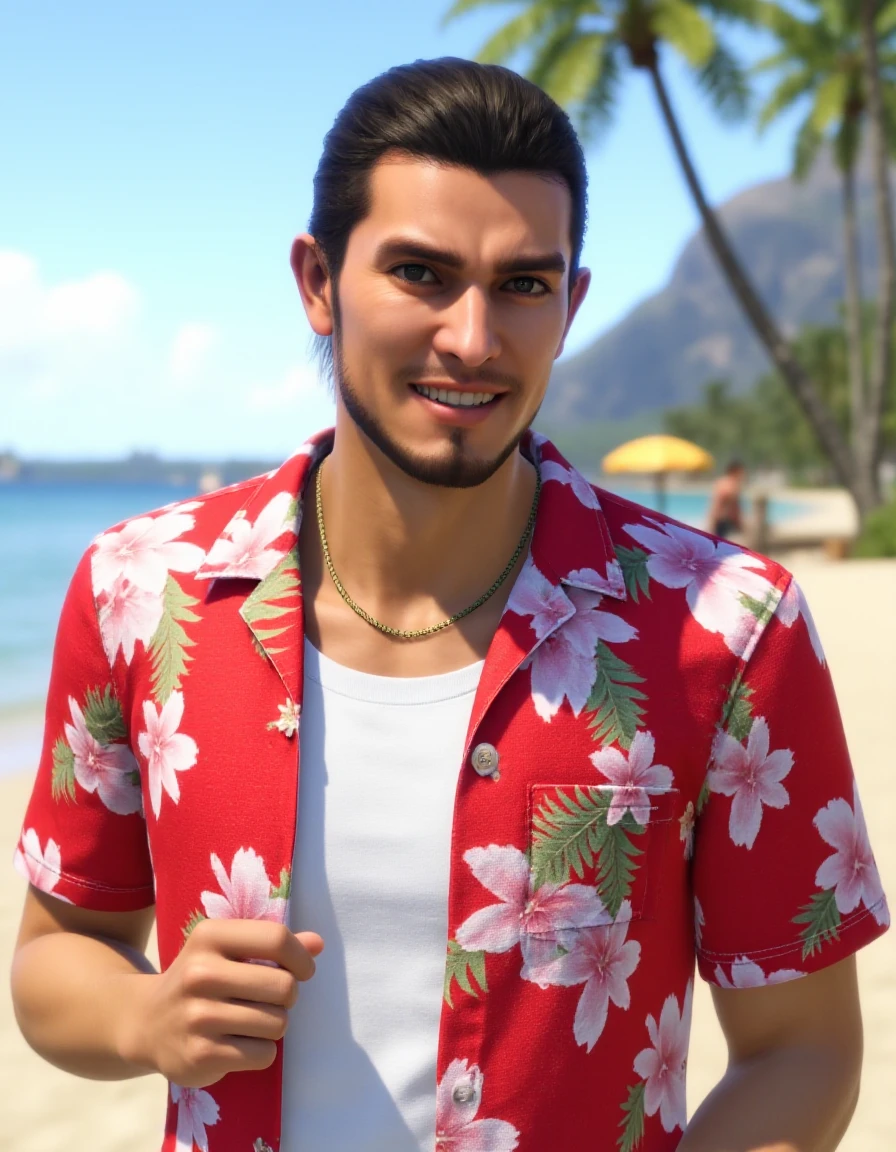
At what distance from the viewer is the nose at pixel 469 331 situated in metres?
1.58

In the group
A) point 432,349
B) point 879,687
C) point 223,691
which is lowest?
point 879,687

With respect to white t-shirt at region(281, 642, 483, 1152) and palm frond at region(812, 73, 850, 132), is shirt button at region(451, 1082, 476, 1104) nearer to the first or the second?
white t-shirt at region(281, 642, 483, 1152)

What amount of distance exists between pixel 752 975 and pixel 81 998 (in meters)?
0.92

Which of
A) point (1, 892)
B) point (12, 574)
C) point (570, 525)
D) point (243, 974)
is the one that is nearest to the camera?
point (243, 974)

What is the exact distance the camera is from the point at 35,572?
39875mm

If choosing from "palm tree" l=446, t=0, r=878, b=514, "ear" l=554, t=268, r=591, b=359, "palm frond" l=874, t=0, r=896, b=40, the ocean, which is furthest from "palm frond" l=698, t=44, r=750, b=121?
"ear" l=554, t=268, r=591, b=359

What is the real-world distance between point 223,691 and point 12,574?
133 feet

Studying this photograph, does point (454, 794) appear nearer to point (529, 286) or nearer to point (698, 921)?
point (698, 921)

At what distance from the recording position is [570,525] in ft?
5.81

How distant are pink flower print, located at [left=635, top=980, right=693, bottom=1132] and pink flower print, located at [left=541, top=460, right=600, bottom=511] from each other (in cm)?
72

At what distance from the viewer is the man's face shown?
63.3 inches

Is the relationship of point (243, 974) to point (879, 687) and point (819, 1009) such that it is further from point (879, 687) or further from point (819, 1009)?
point (879, 687)

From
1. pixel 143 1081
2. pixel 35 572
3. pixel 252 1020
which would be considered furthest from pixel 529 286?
pixel 35 572

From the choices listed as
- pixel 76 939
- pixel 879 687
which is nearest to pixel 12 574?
pixel 879 687
